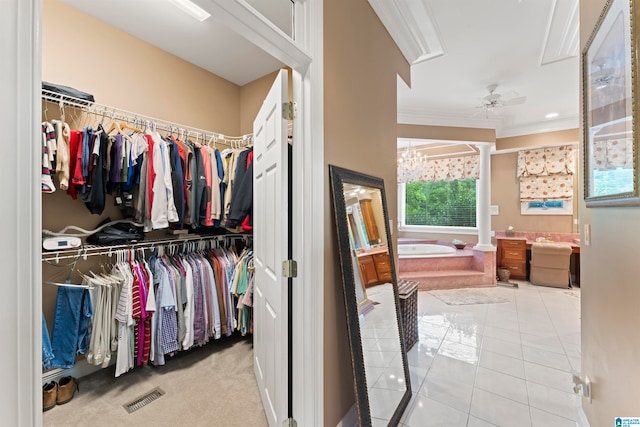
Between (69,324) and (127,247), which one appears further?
(127,247)

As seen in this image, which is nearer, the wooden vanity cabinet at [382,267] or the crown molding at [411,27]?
the wooden vanity cabinet at [382,267]

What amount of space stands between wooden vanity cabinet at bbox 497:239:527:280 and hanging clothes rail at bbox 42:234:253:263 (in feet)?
16.5

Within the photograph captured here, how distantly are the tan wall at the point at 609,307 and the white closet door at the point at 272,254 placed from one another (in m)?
1.47

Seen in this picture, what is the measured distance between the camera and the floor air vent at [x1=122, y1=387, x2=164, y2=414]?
6.26 feet

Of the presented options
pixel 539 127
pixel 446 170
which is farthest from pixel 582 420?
pixel 446 170

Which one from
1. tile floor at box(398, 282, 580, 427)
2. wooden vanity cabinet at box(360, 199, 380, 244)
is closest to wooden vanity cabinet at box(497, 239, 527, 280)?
tile floor at box(398, 282, 580, 427)

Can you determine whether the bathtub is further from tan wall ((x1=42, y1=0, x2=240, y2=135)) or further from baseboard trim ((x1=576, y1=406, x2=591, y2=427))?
tan wall ((x1=42, y1=0, x2=240, y2=135))

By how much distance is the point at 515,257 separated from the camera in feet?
A: 17.4

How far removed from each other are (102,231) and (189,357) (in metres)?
1.35

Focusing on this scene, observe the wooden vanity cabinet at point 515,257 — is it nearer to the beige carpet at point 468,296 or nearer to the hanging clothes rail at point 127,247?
the beige carpet at point 468,296

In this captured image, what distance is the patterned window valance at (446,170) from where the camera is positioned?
6.05 metres

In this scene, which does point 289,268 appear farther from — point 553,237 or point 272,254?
point 553,237

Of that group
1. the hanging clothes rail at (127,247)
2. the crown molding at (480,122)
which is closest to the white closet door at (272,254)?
the hanging clothes rail at (127,247)

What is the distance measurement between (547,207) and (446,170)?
6.63ft
